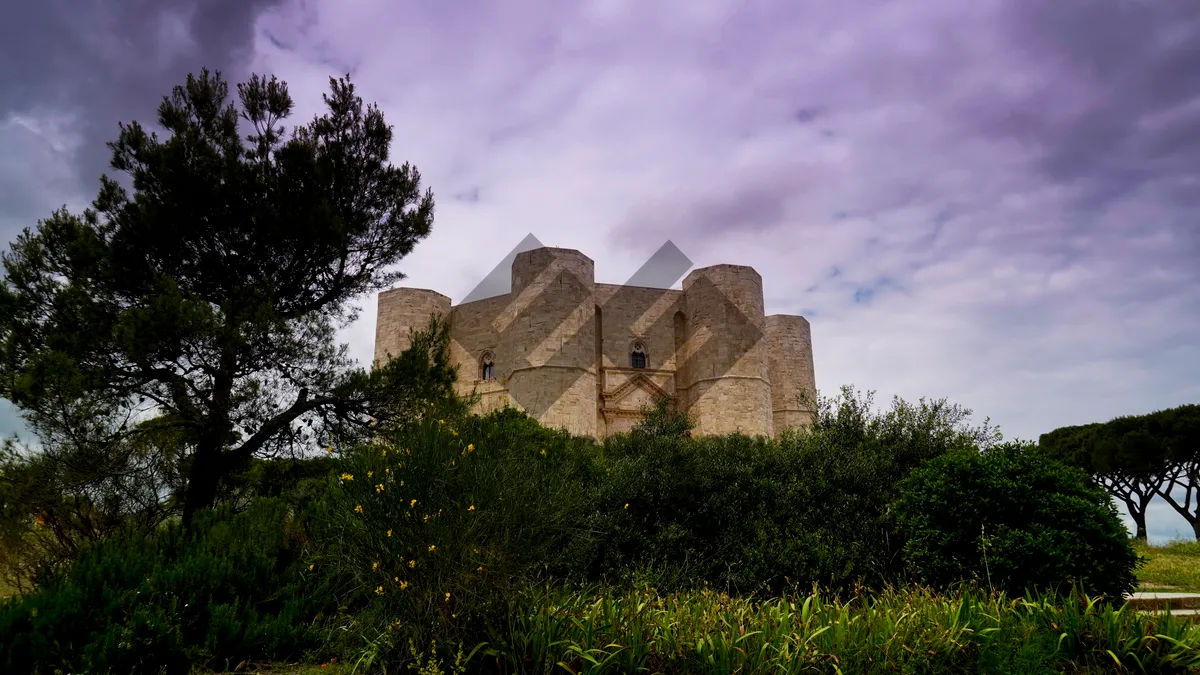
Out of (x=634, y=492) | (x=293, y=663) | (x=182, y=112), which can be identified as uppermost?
(x=182, y=112)

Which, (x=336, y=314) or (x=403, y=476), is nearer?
(x=403, y=476)

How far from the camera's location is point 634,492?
276 inches

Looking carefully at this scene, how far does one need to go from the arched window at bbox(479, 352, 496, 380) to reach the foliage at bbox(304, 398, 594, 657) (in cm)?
2041

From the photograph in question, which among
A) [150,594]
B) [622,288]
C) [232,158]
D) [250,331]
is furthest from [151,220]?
[622,288]

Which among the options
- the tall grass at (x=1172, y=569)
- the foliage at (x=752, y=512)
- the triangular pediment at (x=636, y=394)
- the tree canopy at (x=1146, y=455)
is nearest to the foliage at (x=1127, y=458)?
the tree canopy at (x=1146, y=455)

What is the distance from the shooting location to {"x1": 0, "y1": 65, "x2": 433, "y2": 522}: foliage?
8164mm

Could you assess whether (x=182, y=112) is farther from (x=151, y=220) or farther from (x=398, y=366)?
(x=398, y=366)

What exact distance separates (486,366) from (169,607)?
20560 mm

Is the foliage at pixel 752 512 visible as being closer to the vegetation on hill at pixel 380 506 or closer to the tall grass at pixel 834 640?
the vegetation on hill at pixel 380 506

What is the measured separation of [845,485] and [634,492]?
Answer: 2.24 meters

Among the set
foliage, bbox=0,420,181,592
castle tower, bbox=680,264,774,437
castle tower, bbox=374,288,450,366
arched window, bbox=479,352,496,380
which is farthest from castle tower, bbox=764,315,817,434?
foliage, bbox=0,420,181,592

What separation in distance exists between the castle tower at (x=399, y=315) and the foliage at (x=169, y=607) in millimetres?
18500

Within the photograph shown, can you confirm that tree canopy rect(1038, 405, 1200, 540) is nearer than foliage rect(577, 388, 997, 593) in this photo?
No
